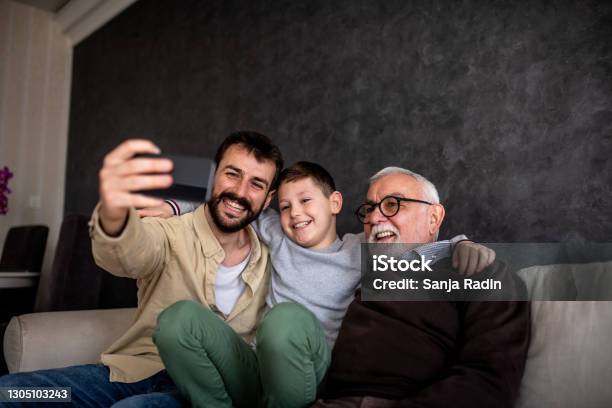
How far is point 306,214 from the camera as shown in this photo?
1.56 meters

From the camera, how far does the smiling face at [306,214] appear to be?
155cm

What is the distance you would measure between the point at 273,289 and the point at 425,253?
0.48 metres

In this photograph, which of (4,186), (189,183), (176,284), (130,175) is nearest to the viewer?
(130,175)

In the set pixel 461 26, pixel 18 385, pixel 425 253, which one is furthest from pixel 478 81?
pixel 18 385

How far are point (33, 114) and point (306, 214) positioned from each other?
389 centimetres

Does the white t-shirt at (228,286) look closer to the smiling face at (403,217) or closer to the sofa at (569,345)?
the smiling face at (403,217)

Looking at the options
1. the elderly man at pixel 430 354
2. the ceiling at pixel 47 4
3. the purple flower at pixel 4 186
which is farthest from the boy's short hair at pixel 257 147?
the ceiling at pixel 47 4

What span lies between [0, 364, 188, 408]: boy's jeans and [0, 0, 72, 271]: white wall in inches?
127

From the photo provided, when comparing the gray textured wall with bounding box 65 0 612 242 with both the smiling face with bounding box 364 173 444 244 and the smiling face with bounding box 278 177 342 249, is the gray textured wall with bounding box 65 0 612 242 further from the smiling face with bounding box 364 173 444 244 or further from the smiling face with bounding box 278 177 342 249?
the smiling face with bounding box 278 177 342 249

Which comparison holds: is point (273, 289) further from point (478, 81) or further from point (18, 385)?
point (478, 81)

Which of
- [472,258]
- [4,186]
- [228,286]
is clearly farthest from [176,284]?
[4,186]

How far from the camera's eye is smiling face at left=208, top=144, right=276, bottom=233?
158 centimetres

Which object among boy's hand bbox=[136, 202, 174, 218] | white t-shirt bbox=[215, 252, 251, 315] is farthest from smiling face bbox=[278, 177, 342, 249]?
boy's hand bbox=[136, 202, 174, 218]

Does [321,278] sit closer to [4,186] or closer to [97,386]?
[97,386]
